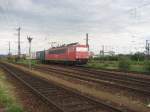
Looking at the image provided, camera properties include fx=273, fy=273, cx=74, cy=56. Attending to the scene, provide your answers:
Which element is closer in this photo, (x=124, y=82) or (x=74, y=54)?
(x=124, y=82)

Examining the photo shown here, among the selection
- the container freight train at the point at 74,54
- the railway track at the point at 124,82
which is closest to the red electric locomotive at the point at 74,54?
the container freight train at the point at 74,54

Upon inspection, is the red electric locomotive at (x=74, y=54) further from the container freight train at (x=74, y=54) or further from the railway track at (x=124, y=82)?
the railway track at (x=124, y=82)

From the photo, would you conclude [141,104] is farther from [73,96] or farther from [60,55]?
[60,55]

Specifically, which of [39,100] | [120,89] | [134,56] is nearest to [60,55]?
[134,56]

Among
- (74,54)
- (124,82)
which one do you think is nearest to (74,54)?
(74,54)

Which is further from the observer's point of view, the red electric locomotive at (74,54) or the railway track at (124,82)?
the red electric locomotive at (74,54)

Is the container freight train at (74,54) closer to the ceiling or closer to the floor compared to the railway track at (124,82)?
closer to the ceiling

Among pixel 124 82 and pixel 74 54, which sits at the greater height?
pixel 74 54

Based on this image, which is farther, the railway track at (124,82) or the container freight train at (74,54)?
the container freight train at (74,54)

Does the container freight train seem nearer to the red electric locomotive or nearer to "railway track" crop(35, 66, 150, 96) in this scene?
the red electric locomotive

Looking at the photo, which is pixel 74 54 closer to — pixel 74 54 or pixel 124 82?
pixel 74 54

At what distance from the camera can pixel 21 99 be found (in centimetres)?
1181

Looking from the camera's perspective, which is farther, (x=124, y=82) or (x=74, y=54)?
(x=74, y=54)

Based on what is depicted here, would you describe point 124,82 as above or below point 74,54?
below
